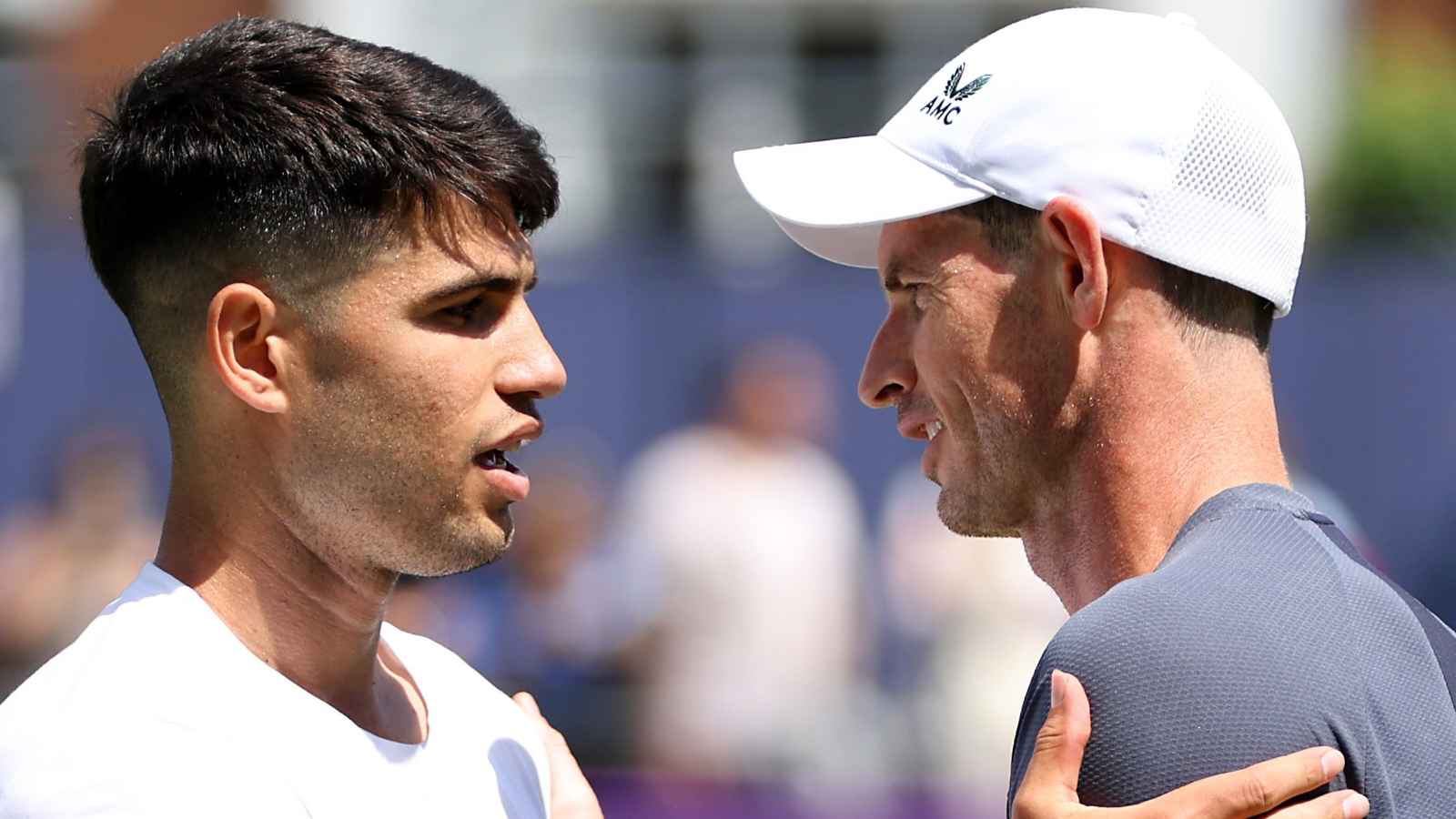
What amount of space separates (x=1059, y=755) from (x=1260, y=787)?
9.0 inches

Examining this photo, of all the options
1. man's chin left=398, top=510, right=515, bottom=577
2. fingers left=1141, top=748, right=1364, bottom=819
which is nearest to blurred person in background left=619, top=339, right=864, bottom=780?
man's chin left=398, top=510, right=515, bottom=577

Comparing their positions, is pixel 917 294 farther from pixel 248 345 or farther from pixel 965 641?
pixel 965 641

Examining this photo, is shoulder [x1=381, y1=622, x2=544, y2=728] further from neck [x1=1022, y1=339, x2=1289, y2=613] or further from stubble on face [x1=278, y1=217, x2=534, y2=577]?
neck [x1=1022, y1=339, x2=1289, y2=613]

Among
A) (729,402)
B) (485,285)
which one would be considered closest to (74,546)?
(729,402)

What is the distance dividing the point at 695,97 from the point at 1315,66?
4.27 meters

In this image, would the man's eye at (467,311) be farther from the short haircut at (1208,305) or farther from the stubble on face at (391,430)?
the short haircut at (1208,305)

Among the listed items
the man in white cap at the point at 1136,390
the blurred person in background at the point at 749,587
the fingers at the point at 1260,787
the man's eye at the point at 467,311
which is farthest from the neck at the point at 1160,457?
the blurred person in background at the point at 749,587

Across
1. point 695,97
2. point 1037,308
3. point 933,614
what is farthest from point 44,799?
point 695,97

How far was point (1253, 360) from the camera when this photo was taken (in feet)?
8.44

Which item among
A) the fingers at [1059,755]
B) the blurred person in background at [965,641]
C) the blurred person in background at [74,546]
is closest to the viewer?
the fingers at [1059,755]

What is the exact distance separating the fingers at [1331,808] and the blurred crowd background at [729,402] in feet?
15.3

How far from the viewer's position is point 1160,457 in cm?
251

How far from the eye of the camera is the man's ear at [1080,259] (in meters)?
2.54

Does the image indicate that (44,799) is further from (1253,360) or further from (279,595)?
(1253,360)
